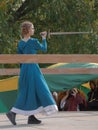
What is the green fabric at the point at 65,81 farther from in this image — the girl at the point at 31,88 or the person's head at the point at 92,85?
the girl at the point at 31,88

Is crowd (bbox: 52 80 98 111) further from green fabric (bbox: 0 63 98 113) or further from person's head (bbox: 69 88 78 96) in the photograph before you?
green fabric (bbox: 0 63 98 113)

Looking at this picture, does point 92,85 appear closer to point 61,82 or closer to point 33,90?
point 61,82

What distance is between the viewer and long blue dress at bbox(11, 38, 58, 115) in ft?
26.2

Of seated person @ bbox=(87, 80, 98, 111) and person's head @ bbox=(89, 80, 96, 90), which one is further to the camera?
person's head @ bbox=(89, 80, 96, 90)

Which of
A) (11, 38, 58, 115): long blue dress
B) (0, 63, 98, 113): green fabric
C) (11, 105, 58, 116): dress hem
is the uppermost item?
(11, 38, 58, 115): long blue dress

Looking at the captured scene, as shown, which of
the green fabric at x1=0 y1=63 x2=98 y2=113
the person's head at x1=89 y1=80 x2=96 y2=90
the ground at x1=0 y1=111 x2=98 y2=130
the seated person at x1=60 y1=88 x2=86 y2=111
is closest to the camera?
the ground at x1=0 y1=111 x2=98 y2=130

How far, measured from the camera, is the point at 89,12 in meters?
20.2

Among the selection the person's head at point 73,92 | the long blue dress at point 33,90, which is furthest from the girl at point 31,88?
the person's head at point 73,92

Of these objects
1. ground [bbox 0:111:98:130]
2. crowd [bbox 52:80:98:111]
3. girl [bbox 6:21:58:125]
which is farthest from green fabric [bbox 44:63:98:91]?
girl [bbox 6:21:58:125]

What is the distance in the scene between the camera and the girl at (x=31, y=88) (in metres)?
7.98

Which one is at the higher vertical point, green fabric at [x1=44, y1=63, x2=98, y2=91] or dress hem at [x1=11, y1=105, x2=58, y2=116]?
dress hem at [x1=11, y1=105, x2=58, y2=116]

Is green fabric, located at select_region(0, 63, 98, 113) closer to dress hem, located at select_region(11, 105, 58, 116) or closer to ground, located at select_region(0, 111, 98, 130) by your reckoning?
ground, located at select_region(0, 111, 98, 130)

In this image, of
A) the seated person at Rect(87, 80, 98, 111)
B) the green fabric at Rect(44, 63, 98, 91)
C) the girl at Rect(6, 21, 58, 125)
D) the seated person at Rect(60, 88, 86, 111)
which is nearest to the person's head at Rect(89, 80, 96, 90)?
the seated person at Rect(87, 80, 98, 111)

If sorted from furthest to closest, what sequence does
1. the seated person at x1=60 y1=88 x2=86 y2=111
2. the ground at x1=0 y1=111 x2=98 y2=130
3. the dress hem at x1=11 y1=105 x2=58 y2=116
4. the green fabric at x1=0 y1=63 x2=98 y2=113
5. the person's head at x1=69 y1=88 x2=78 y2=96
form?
the person's head at x1=69 y1=88 x2=78 y2=96 < the seated person at x1=60 y1=88 x2=86 y2=111 < the green fabric at x1=0 y1=63 x2=98 y2=113 < the dress hem at x1=11 y1=105 x2=58 y2=116 < the ground at x1=0 y1=111 x2=98 y2=130
